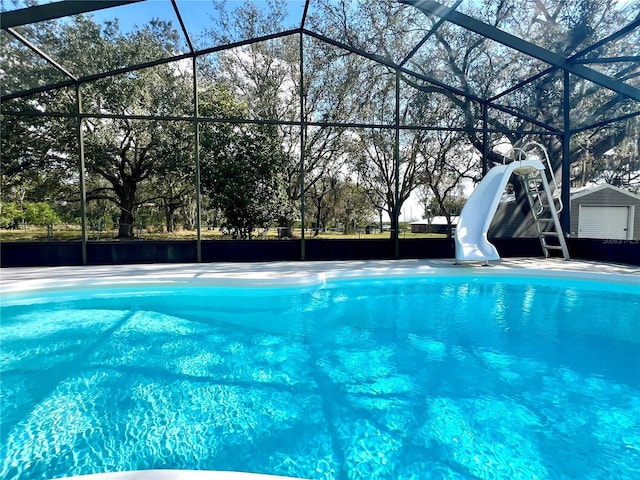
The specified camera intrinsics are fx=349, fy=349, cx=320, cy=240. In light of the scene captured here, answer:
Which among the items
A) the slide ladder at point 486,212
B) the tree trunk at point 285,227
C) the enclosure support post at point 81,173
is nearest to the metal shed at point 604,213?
the slide ladder at point 486,212

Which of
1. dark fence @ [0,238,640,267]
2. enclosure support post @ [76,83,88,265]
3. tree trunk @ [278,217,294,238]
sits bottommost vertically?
dark fence @ [0,238,640,267]

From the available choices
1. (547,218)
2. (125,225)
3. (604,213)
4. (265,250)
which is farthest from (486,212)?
(125,225)

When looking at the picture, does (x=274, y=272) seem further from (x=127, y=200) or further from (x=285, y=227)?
(x=127, y=200)

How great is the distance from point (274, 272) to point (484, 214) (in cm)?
426

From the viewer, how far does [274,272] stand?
19.3 ft

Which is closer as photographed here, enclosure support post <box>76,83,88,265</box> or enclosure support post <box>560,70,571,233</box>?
enclosure support post <box>76,83,88,265</box>

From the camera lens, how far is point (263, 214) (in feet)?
32.7

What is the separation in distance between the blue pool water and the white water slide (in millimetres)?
1951

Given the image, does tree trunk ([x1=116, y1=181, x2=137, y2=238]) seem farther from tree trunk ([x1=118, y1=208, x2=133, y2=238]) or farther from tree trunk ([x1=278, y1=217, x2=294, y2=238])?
tree trunk ([x1=278, y1=217, x2=294, y2=238])

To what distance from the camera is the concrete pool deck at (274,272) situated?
5223mm

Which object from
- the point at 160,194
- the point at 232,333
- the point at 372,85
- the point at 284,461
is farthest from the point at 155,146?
the point at 284,461

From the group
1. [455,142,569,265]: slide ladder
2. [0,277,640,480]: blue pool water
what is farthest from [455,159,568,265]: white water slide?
[0,277,640,480]: blue pool water

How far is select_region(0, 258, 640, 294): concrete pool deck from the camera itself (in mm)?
5223

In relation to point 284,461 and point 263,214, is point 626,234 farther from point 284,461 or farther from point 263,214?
point 284,461
